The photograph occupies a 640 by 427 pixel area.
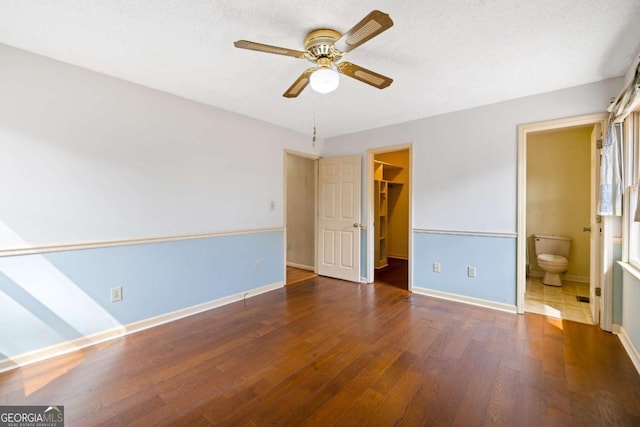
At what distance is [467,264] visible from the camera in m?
3.27

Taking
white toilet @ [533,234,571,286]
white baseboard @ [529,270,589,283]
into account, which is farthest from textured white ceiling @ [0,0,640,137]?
white baseboard @ [529,270,589,283]

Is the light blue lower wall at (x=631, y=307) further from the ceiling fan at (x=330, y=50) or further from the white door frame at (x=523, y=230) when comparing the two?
the ceiling fan at (x=330, y=50)

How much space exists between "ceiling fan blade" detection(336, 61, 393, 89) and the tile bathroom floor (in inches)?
118

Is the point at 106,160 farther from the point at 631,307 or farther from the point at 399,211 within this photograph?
the point at 399,211

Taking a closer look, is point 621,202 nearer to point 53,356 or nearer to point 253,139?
point 253,139

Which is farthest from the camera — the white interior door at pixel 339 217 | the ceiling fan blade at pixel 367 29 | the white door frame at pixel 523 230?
the white interior door at pixel 339 217

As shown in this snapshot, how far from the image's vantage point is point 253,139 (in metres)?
3.60

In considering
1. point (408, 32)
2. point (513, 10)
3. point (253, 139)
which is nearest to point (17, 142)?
point (253, 139)

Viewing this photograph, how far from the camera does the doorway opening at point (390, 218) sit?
14.2 feet

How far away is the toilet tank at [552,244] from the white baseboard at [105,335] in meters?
4.54

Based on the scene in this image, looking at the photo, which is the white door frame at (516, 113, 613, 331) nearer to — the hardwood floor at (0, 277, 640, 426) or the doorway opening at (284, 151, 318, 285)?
the hardwood floor at (0, 277, 640, 426)

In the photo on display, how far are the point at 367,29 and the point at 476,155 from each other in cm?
241

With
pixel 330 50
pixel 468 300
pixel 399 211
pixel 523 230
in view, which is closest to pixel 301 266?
pixel 399 211

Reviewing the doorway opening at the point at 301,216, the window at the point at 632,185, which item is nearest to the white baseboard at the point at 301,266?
the doorway opening at the point at 301,216
